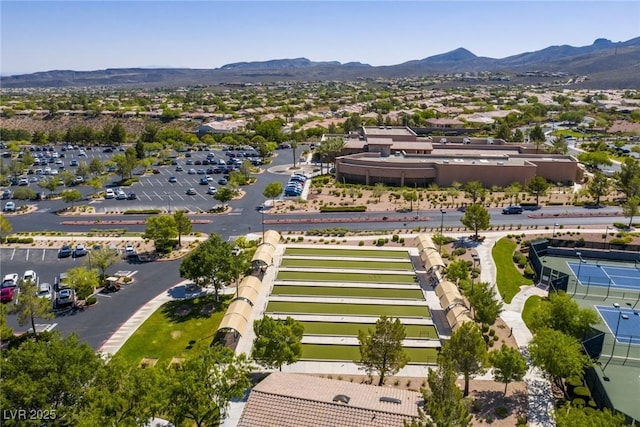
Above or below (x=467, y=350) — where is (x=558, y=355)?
below

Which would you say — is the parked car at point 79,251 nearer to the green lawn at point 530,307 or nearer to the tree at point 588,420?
the green lawn at point 530,307

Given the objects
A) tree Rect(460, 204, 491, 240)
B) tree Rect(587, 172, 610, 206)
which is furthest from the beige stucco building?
tree Rect(460, 204, 491, 240)

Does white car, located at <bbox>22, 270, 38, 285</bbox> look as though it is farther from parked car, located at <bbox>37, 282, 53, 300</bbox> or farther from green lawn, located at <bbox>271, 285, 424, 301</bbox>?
green lawn, located at <bbox>271, 285, 424, 301</bbox>

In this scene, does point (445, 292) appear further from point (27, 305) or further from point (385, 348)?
point (27, 305)

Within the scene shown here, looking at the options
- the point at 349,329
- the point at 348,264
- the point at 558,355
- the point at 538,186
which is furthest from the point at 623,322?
the point at 538,186

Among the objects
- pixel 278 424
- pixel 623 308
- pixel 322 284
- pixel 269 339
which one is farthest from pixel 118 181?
pixel 623 308

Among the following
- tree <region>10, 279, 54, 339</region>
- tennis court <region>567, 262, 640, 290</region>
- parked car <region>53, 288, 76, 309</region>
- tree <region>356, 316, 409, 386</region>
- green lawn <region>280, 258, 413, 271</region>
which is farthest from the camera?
green lawn <region>280, 258, 413, 271</region>
